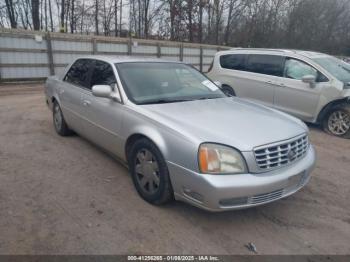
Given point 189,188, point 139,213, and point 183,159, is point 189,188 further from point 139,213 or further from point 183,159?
point 139,213

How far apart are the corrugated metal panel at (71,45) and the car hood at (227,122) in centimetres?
1148

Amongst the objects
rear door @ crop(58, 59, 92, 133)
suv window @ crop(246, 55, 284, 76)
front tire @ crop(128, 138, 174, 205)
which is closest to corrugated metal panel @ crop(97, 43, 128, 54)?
suv window @ crop(246, 55, 284, 76)

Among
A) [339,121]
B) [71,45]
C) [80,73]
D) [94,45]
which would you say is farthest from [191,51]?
[80,73]

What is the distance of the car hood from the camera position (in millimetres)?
Answer: 2732

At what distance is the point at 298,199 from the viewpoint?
347 centimetres

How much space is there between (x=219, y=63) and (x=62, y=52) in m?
8.22

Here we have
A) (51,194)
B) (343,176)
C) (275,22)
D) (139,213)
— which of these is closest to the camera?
(139,213)

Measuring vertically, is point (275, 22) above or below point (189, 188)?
above

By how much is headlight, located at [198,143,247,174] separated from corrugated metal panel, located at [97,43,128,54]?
43.3ft

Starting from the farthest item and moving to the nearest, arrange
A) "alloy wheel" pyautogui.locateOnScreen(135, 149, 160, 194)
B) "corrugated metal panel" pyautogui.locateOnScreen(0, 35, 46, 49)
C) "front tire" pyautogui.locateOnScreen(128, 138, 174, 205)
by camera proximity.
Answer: "corrugated metal panel" pyautogui.locateOnScreen(0, 35, 46, 49)
"alloy wheel" pyautogui.locateOnScreen(135, 149, 160, 194)
"front tire" pyautogui.locateOnScreen(128, 138, 174, 205)

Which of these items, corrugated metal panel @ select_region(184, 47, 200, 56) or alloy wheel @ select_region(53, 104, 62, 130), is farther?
corrugated metal panel @ select_region(184, 47, 200, 56)

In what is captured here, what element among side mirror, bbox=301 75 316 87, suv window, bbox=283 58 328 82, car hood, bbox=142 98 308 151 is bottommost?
car hood, bbox=142 98 308 151

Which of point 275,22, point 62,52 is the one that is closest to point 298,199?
point 62,52

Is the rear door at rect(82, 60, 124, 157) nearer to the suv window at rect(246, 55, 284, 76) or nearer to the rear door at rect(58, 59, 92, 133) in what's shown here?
the rear door at rect(58, 59, 92, 133)
